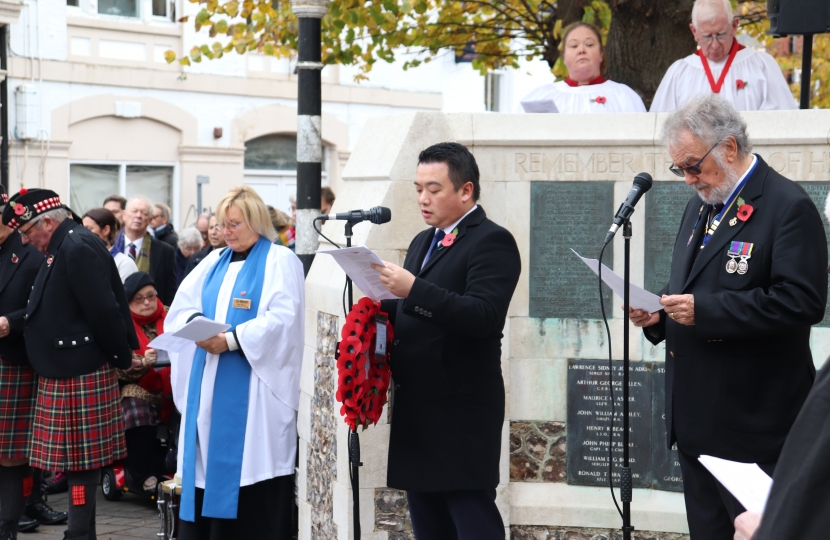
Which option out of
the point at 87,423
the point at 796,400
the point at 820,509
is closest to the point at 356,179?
the point at 87,423

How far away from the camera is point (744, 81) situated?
232 inches

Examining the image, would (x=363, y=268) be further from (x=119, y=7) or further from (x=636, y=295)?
(x=119, y=7)

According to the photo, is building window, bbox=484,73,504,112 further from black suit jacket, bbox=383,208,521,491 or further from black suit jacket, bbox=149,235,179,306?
black suit jacket, bbox=383,208,521,491

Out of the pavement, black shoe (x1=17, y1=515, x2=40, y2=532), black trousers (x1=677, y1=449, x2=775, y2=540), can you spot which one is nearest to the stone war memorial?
black trousers (x1=677, y1=449, x2=775, y2=540)

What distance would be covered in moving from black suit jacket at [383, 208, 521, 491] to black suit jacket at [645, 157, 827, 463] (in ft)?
2.38

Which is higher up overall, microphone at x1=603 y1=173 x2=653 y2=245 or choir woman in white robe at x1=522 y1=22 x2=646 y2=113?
choir woman in white robe at x1=522 y1=22 x2=646 y2=113

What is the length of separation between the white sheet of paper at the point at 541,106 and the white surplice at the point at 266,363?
1.57m

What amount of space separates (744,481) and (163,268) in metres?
8.03

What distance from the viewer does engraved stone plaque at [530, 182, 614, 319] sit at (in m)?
5.43

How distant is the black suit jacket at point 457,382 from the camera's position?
4.10 metres

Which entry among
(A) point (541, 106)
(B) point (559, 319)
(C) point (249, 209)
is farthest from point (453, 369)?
(A) point (541, 106)

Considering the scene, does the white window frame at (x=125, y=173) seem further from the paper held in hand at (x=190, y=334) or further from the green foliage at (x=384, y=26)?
the paper held in hand at (x=190, y=334)

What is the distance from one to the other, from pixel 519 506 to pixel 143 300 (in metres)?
3.87

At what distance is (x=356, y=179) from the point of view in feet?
19.5
